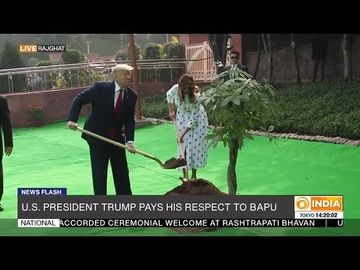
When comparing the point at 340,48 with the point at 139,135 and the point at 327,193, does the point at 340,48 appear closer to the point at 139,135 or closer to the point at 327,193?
the point at 327,193

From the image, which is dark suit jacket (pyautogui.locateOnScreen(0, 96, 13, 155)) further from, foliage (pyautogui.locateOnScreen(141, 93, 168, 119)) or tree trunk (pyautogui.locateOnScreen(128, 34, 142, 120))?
foliage (pyautogui.locateOnScreen(141, 93, 168, 119))

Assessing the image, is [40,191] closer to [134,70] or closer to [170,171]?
[170,171]

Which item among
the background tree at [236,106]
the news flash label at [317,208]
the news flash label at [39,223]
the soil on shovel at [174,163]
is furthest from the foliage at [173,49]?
the news flash label at [39,223]

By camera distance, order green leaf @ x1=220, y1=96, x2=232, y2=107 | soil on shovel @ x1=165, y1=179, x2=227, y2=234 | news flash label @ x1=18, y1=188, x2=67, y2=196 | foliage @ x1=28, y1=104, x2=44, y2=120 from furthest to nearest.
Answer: foliage @ x1=28, y1=104, x2=44, y2=120
soil on shovel @ x1=165, y1=179, x2=227, y2=234
news flash label @ x1=18, y1=188, x2=67, y2=196
green leaf @ x1=220, y1=96, x2=232, y2=107

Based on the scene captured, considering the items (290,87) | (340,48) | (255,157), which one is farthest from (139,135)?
(340,48)

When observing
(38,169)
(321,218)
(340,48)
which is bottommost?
(321,218)

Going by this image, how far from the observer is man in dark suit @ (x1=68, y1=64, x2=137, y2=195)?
4.43 m

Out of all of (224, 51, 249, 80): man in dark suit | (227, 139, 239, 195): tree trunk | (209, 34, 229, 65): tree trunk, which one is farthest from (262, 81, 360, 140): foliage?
(227, 139, 239, 195): tree trunk

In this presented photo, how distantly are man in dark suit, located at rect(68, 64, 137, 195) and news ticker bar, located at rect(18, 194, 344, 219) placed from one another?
0.26 m

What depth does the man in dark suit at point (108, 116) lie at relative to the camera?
443 cm

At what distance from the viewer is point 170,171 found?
507 cm

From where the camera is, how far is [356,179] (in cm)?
478

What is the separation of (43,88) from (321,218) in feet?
11.2

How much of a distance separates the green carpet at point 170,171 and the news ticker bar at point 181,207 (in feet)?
0.41
